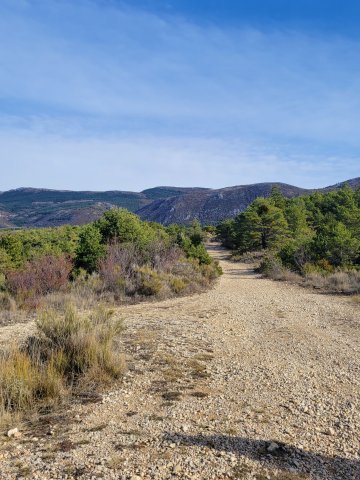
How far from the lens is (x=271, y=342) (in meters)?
8.59

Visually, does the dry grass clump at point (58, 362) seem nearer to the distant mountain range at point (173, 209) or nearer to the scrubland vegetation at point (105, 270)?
the scrubland vegetation at point (105, 270)

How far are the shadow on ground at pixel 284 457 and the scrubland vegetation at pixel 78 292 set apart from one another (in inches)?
76.6

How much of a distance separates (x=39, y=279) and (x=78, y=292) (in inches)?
60.1

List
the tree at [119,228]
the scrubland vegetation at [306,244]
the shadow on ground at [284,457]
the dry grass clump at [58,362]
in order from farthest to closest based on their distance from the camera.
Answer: the tree at [119,228] < the scrubland vegetation at [306,244] < the dry grass clump at [58,362] < the shadow on ground at [284,457]

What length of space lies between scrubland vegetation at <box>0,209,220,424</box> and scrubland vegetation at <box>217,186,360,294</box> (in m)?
4.28

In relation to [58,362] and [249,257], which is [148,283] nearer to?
[58,362]

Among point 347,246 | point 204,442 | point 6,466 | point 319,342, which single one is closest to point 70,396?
point 6,466

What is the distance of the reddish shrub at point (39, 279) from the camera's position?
13109mm

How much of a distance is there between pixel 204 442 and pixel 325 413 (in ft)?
5.92

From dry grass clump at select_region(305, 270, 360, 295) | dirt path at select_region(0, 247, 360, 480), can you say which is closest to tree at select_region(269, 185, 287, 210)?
dry grass clump at select_region(305, 270, 360, 295)

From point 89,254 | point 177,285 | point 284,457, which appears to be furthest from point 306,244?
point 284,457

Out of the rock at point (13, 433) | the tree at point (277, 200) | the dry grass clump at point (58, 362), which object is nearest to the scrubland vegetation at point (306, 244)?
the tree at point (277, 200)

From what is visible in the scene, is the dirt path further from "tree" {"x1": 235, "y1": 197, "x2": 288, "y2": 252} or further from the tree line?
"tree" {"x1": 235, "y1": 197, "x2": 288, "y2": 252}

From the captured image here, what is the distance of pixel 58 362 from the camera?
573 cm
